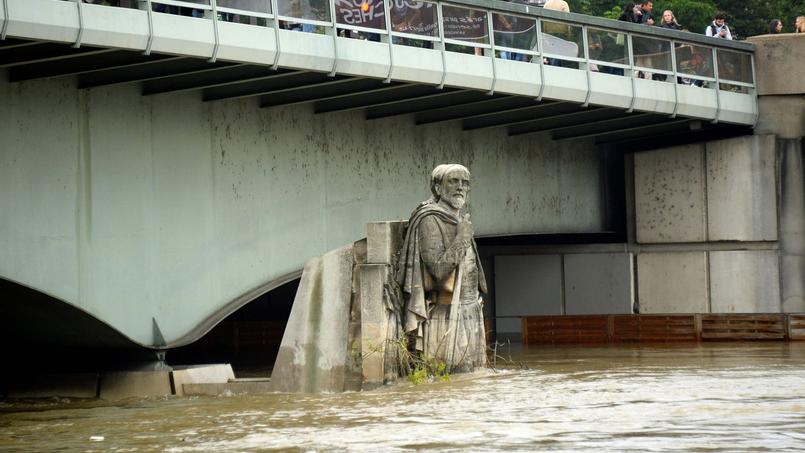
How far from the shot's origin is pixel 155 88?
2575 cm

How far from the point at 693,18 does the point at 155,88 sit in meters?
33.6

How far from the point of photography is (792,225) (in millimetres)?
36375

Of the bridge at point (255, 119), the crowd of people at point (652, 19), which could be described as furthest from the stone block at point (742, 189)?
the crowd of people at point (652, 19)

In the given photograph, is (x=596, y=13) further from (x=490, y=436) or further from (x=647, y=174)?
(x=490, y=436)

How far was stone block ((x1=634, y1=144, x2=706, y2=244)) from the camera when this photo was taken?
3731cm

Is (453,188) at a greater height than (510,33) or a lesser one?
lesser

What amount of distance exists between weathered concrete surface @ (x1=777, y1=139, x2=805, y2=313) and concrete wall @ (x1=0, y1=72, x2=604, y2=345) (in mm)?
8767

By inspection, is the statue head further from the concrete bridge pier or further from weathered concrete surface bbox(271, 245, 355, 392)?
the concrete bridge pier

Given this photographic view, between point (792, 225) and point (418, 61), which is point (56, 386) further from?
point (792, 225)

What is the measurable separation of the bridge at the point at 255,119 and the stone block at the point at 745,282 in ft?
13.1

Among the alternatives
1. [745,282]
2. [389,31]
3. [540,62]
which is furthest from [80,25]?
[745,282]

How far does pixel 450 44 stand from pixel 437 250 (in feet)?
23.5

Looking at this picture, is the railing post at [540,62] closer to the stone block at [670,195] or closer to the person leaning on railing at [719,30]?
the person leaning on railing at [719,30]

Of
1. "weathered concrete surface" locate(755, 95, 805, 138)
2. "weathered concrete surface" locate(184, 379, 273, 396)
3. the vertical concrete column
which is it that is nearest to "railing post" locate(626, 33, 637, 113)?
"weathered concrete surface" locate(755, 95, 805, 138)
